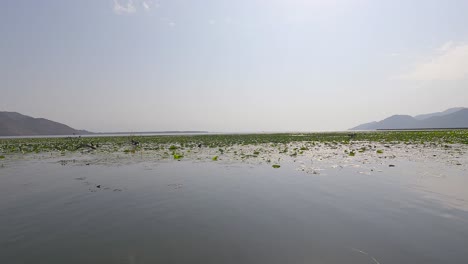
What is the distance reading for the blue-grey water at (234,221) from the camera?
429 cm

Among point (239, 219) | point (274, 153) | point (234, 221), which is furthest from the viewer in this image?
point (274, 153)

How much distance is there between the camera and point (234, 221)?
600 cm

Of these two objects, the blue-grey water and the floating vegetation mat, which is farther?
the floating vegetation mat

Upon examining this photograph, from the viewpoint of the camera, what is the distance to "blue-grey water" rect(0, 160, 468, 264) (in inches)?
169

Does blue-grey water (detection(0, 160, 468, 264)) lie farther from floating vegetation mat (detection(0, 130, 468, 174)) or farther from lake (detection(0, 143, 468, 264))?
floating vegetation mat (detection(0, 130, 468, 174))

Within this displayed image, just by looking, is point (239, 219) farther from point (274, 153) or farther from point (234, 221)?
point (274, 153)

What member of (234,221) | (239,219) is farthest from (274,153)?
(234,221)

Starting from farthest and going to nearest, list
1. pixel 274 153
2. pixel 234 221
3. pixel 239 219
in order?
pixel 274 153, pixel 239 219, pixel 234 221

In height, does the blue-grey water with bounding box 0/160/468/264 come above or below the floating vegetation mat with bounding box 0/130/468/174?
below

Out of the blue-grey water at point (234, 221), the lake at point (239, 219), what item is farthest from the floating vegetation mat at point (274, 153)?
the blue-grey water at point (234, 221)

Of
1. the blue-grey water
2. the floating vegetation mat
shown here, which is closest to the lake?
the blue-grey water

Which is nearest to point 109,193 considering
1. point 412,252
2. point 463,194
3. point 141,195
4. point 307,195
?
point 141,195

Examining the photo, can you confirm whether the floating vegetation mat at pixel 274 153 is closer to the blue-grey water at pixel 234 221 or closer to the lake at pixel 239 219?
the lake at pixel 239 219

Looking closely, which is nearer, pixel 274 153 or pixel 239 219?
pixel 239 219
